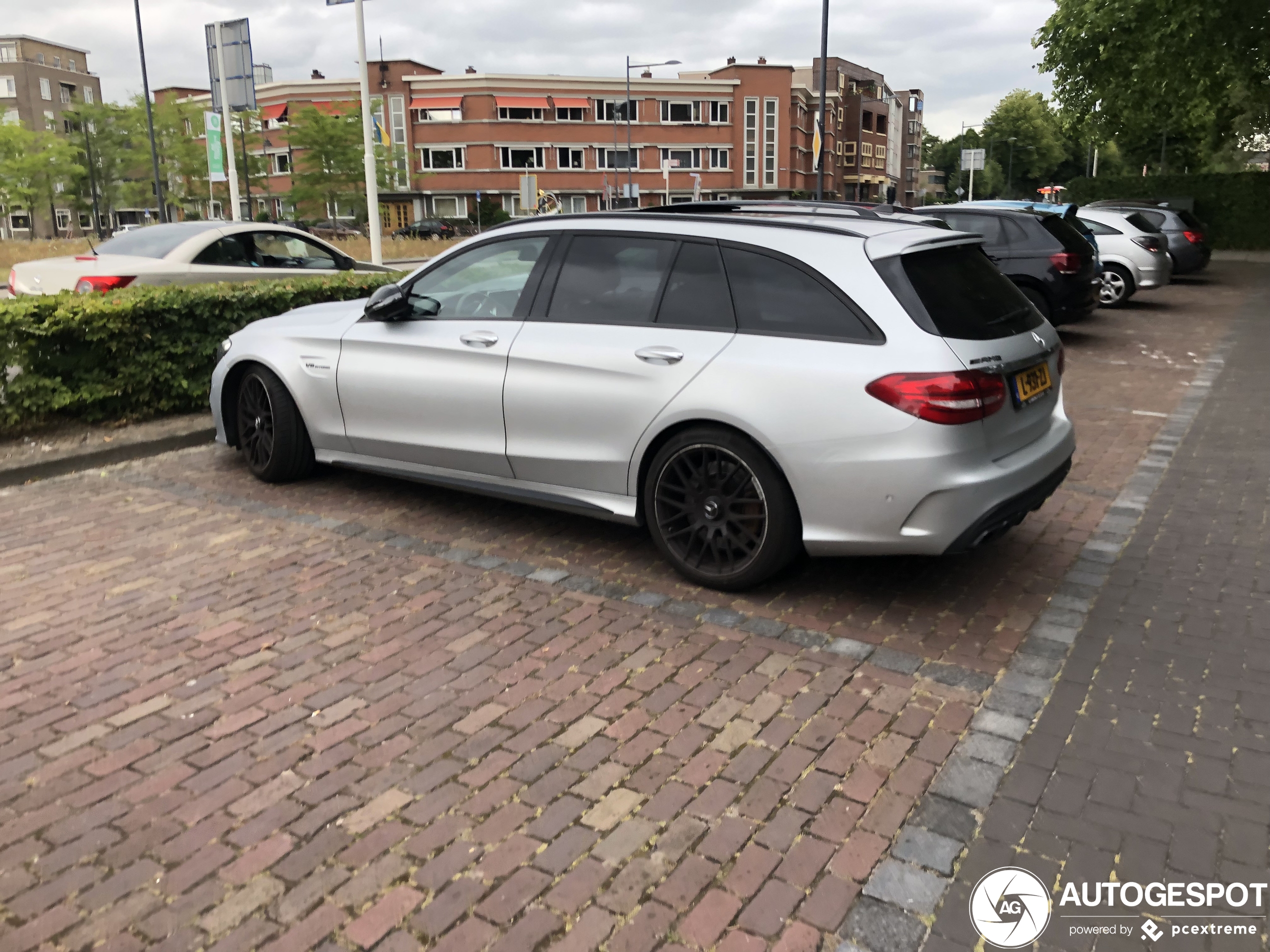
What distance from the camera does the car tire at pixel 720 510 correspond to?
4.52 m

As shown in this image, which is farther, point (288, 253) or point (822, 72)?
point (822, 72)

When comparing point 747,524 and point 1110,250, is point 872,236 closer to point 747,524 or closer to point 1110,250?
point 747,524

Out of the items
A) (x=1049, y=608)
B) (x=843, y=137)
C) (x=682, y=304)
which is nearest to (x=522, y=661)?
(x=682, y=304)

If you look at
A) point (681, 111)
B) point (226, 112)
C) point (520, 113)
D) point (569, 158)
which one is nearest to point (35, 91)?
Answer: point (520, 113)

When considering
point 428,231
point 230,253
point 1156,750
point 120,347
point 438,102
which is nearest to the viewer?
point 1156,750

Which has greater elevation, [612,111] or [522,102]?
[522,102]

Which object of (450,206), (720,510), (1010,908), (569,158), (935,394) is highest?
(569,158)

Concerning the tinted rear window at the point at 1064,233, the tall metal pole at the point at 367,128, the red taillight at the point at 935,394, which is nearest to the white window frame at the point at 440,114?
the tall metal pole at the point at 367,128

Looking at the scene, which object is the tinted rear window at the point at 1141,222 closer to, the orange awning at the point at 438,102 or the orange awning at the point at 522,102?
the orange awning at the point at 522,102

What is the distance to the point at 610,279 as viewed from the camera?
5141 millimetres

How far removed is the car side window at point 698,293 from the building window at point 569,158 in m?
76.1

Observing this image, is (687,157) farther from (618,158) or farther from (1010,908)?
(1010,908)

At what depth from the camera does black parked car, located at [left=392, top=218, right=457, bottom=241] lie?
6125 cm

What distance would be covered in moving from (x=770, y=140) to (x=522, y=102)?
19.4 meters
